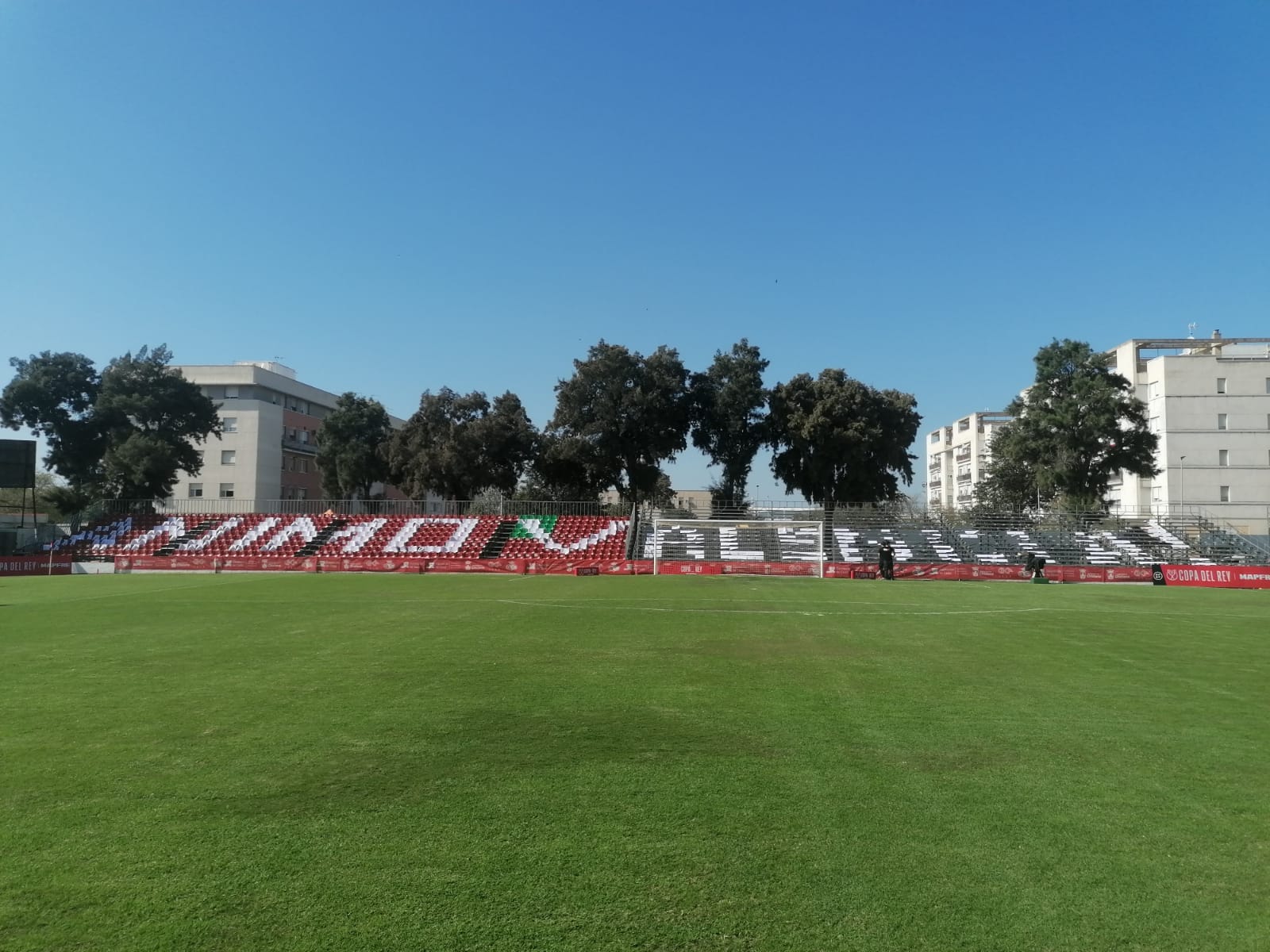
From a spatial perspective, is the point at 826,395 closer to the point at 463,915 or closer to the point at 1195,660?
the point at 1195,660

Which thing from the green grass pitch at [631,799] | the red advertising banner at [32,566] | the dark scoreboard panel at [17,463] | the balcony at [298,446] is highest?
the balcony at [298,446]

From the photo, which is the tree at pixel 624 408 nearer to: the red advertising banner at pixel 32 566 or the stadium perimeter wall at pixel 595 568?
the stadium perimeter wall at pixel 595 568

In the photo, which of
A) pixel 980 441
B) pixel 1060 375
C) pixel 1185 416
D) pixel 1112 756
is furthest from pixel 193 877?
pixel 980 441

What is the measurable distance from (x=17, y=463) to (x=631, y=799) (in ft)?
162

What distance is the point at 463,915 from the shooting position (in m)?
4.02

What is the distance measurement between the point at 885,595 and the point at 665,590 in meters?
6.89

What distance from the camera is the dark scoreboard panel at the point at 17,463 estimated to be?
43156mm

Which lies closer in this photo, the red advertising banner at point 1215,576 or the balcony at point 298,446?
the red advertising banner at point 1215,576

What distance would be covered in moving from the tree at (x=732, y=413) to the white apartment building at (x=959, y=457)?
45.2 meters

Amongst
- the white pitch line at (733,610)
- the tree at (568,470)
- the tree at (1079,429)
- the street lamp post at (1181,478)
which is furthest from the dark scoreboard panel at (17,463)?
the street lamp post at (1181,478)

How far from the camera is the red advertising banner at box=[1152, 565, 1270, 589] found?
3241 centimetres

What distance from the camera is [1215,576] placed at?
33.4m

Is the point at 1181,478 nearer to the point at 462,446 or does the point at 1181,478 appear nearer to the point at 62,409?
the point at 462,446

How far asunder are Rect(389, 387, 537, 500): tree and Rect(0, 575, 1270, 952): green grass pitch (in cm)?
3845
